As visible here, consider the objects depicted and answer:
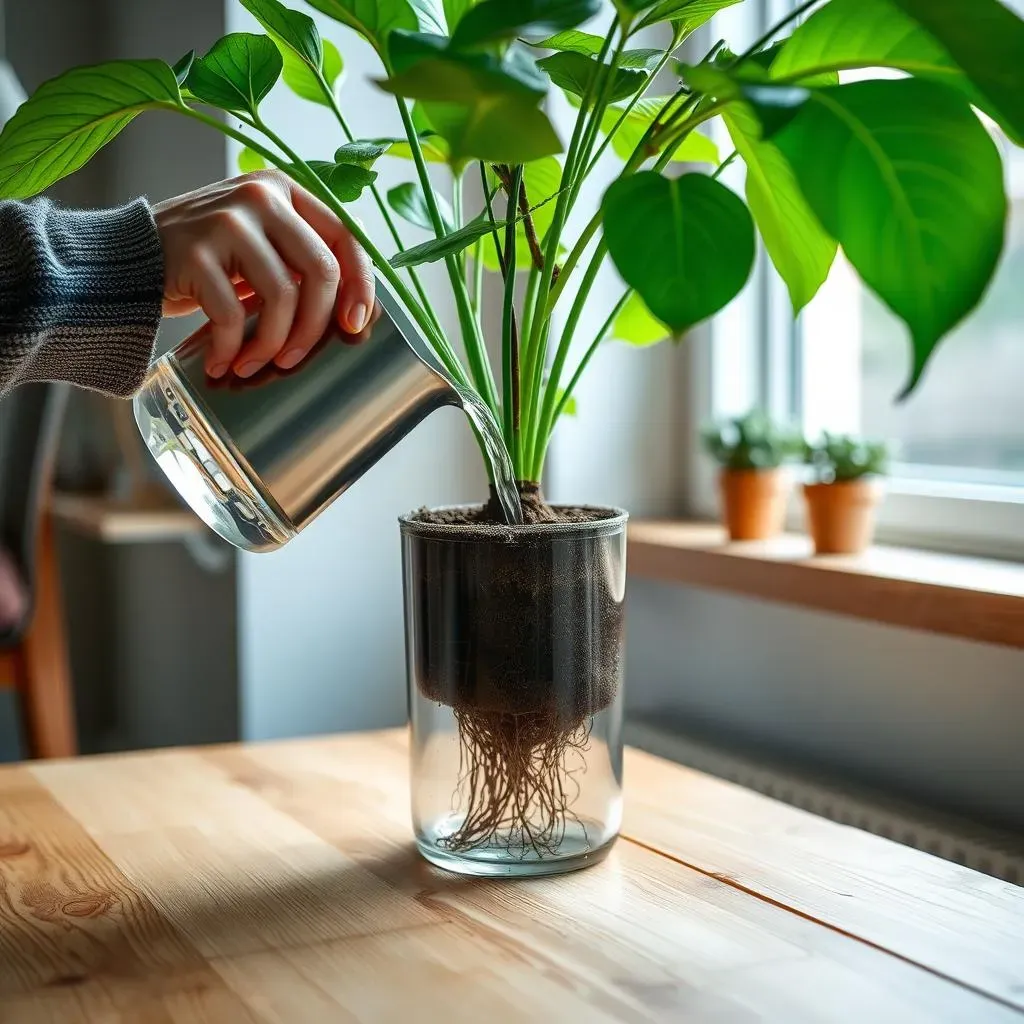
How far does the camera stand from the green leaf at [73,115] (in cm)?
71

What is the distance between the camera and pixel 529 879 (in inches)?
30.0

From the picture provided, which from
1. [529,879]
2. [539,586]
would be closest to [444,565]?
[539,586]

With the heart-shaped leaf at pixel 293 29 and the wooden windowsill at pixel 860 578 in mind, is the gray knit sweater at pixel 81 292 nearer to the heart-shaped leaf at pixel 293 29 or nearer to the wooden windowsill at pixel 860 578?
the heart-shaped leaf at pixel 293 29

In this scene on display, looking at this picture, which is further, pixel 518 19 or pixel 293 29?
pixel 293 29

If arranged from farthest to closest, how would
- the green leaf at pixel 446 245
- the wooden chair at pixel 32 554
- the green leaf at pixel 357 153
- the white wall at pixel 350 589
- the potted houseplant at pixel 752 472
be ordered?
1. the wooden chair at pixel 32 554
2. the white wall at pixel 350 589
3. the potted houseplant at pixel 752 472
4. the green leaf at pixel 357 153
5. the green leaf at pixel 446 245

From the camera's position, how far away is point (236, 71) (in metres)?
0.75

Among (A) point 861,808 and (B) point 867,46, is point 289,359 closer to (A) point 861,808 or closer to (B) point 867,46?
(B) point 867,46

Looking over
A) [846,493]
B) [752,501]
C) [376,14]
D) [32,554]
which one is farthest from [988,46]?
[32,554]

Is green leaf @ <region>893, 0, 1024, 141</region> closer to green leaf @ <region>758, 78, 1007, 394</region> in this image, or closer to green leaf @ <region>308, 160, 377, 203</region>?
green leaf @ <region>758, 78, 1007, 394</region>

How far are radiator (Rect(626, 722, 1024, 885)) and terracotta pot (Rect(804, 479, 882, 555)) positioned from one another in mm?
226

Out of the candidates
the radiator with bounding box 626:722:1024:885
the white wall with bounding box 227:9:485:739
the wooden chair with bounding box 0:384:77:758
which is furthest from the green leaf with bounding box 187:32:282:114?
the wooden chair with bounding box 0:384:77:758

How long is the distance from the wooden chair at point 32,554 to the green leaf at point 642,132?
4.08 feet

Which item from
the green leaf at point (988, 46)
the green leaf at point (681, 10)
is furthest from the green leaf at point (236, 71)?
the green leaf at point (988, 46)

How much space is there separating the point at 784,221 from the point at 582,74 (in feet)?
0.45
